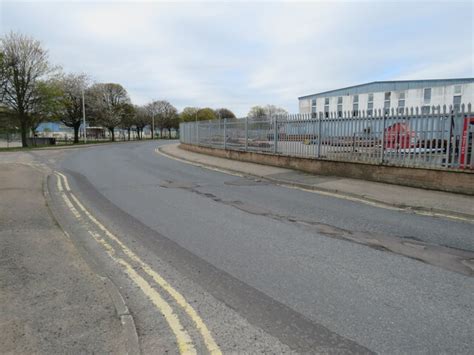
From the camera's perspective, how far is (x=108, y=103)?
2474 inches

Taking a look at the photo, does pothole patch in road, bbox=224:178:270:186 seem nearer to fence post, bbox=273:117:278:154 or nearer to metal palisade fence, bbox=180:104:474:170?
metal palisade fence, bbox=180:104:474:170

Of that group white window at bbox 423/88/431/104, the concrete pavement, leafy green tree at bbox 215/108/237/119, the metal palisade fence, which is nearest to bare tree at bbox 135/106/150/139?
leafy green tree at bbox 215/108/237/119

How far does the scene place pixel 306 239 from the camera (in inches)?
223

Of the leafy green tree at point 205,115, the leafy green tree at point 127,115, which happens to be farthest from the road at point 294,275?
the leafy green tree at point 205,115

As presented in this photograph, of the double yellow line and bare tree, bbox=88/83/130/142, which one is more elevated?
bare tree, bbox=88/83/130/142

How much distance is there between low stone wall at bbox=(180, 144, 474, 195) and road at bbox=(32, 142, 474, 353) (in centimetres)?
268

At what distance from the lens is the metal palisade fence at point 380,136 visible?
9.18 metres

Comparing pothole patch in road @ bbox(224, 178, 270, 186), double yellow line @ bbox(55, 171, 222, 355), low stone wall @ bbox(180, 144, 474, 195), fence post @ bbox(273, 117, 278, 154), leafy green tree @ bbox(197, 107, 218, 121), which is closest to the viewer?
double yellow line @ bbox(55, 171, 222, 355)

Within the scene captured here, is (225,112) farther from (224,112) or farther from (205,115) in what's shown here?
(205,115)

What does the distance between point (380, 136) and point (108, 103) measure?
6027cm

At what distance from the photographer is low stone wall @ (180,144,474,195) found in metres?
9.03

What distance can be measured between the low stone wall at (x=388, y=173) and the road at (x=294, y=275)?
268 cm

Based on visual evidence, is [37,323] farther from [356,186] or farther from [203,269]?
[356,186]

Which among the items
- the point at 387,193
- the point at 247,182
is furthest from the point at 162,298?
the point at 247,182
